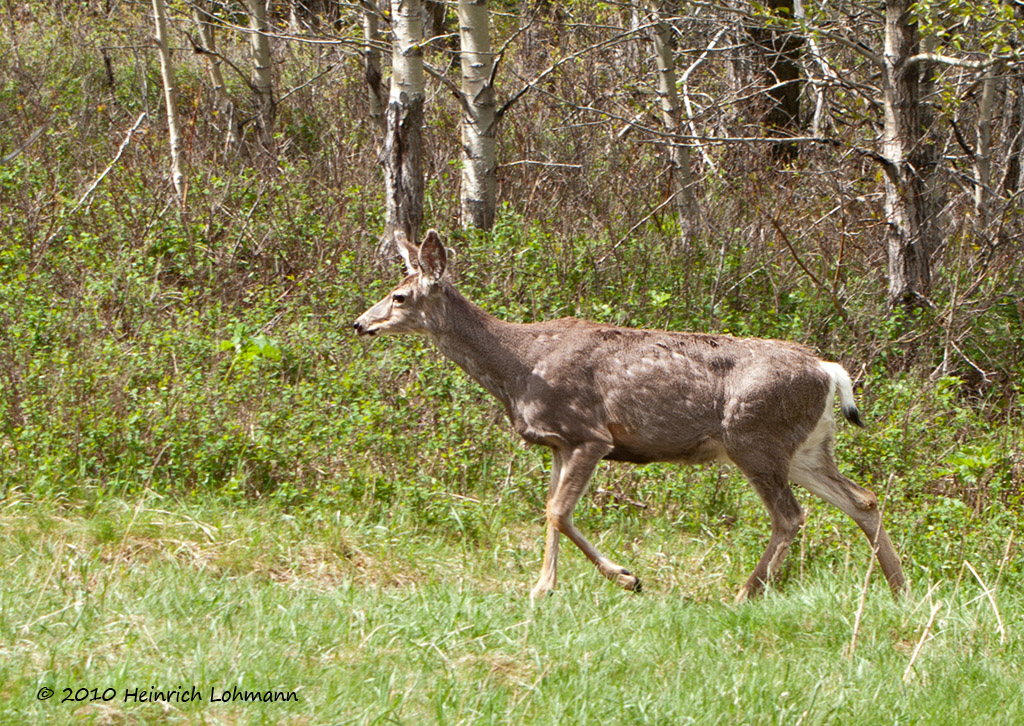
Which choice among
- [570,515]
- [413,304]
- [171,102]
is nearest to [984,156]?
[413,304]

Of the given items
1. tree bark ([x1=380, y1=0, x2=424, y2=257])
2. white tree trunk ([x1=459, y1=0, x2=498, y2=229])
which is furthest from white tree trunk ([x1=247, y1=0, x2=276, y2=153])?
tree bark ([x1=380, y1=0, x2=424, y2=257])

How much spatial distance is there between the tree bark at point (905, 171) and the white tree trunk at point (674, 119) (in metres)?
1.85

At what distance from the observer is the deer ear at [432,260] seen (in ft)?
22.5

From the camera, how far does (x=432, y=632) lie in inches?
195

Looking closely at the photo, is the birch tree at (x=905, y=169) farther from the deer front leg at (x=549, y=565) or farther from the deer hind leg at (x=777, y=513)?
the deer front leg at (x=549, y=565)

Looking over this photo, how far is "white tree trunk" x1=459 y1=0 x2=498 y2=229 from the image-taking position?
995 centimetres

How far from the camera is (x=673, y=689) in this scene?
4.49m

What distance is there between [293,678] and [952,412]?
5960 mm

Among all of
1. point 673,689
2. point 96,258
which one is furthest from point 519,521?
point 96,258

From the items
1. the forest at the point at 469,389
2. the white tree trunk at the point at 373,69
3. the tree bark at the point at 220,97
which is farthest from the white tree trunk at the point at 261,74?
the white tree trunk at the point at 373,69

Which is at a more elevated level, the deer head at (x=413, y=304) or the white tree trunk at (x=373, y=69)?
the white tree trunk at (x=373, y=69)

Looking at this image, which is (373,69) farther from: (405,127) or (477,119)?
(405,127)

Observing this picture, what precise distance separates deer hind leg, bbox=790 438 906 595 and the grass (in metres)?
0.19

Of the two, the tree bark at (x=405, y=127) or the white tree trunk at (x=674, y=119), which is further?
the white tree trunk at (x=674, y=119)
